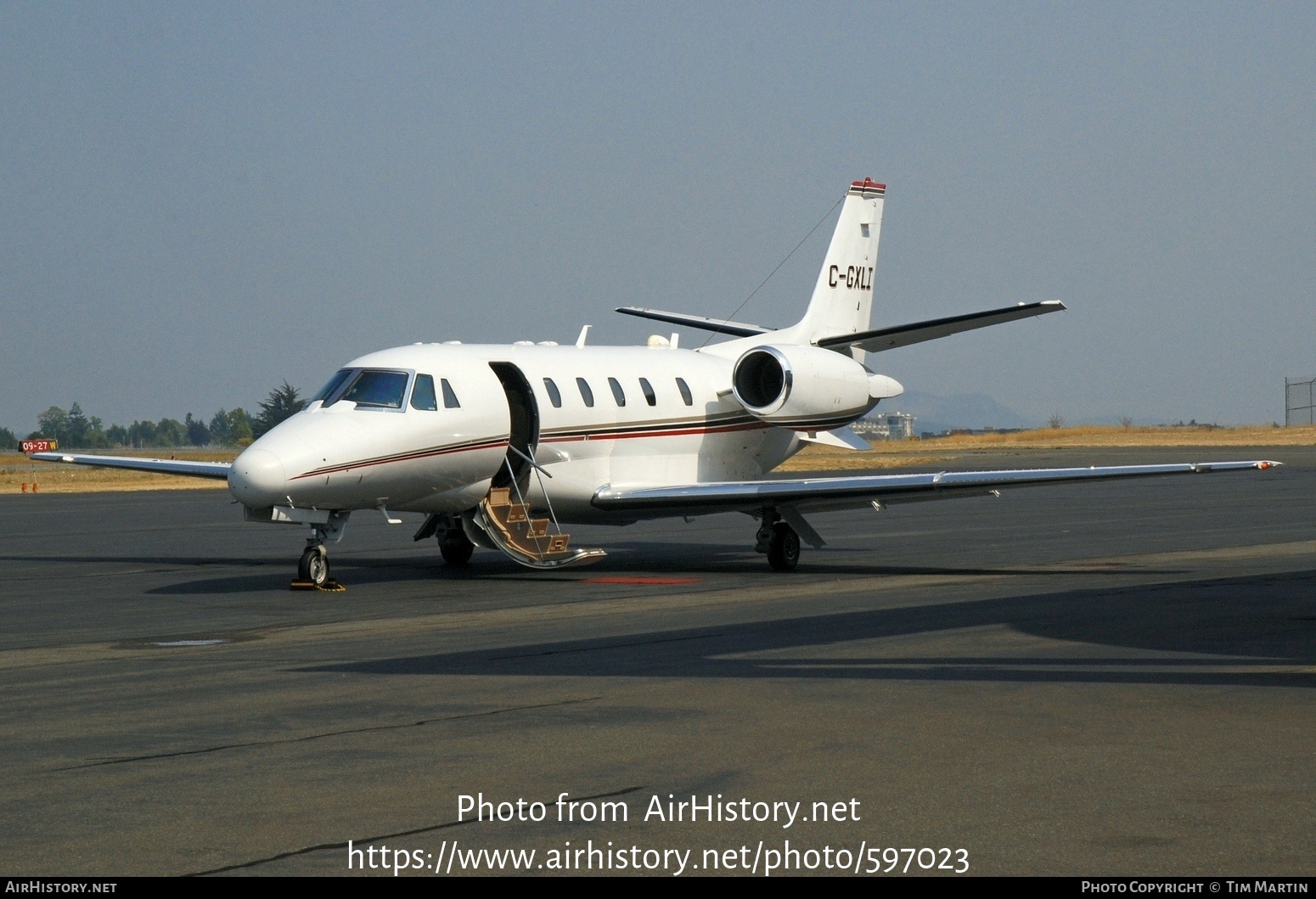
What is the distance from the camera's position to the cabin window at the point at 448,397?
19.2 meters

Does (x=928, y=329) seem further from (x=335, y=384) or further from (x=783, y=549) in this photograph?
(x=335, y=384)

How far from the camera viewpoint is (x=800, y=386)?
2344 centimetres

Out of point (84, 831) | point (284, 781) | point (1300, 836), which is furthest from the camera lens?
point (284, 781)

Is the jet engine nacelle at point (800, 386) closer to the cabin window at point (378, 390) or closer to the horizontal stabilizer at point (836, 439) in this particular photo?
A: the horizontal stabilizer at point (836, 439)

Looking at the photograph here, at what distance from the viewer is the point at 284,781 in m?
7.28

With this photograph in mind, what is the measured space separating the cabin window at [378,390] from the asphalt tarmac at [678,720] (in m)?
2.19

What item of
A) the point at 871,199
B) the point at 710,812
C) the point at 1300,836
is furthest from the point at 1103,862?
the point at 871,199

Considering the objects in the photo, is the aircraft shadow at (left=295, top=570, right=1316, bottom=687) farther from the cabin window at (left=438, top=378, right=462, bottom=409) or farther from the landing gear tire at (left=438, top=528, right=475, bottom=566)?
the landing gear tire at (left=438, top=528, right=475, bottom=566)

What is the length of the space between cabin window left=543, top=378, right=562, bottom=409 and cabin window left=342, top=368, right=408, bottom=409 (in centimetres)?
225

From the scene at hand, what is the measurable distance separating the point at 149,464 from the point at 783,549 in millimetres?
9665

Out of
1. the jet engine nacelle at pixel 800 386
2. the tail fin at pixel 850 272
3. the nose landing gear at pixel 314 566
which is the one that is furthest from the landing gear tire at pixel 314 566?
the tail fin at pixel 850 272

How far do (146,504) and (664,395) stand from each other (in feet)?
82.9

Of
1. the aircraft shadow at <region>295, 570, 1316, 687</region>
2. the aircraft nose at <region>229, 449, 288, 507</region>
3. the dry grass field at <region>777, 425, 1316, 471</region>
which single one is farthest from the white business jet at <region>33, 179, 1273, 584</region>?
the dry grass field at <region>777, 425, 1316, 471</region>
